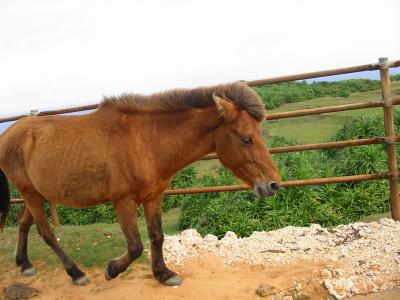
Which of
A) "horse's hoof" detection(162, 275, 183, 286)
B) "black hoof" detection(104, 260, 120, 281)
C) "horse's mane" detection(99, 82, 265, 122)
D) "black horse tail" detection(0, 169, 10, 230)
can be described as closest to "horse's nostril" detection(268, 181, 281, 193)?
"horse's mane" detection(99, 82, 265, 122)

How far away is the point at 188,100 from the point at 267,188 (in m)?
1.08

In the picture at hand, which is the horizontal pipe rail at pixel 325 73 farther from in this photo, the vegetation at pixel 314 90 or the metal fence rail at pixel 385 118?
the vegetation at pixel 314 90

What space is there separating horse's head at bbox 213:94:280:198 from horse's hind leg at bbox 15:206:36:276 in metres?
2.54

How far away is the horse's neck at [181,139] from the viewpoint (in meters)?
3.95

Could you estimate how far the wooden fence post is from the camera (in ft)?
16.6

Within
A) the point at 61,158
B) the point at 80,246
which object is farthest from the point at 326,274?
the point at 80,246

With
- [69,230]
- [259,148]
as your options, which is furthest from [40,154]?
[259,148]

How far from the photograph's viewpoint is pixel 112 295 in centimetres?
411

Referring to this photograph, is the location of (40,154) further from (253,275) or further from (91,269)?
(253,275)

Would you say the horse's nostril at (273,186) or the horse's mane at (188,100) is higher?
the horse's mane at (188,100)

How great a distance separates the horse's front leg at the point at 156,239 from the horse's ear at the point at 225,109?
110 cm

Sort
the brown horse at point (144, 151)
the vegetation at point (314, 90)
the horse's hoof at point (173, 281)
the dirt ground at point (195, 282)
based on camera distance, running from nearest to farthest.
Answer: the brown horse at point (144, 151), the dirt ground at point (195, 282), the horse's hoof at point (173, 281), the vegetation at point (314, 90)

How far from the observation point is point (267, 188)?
3.64 meters


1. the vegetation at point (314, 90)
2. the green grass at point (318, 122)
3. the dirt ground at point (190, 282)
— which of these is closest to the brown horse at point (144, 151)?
the dirt ground at point (190, 282)
